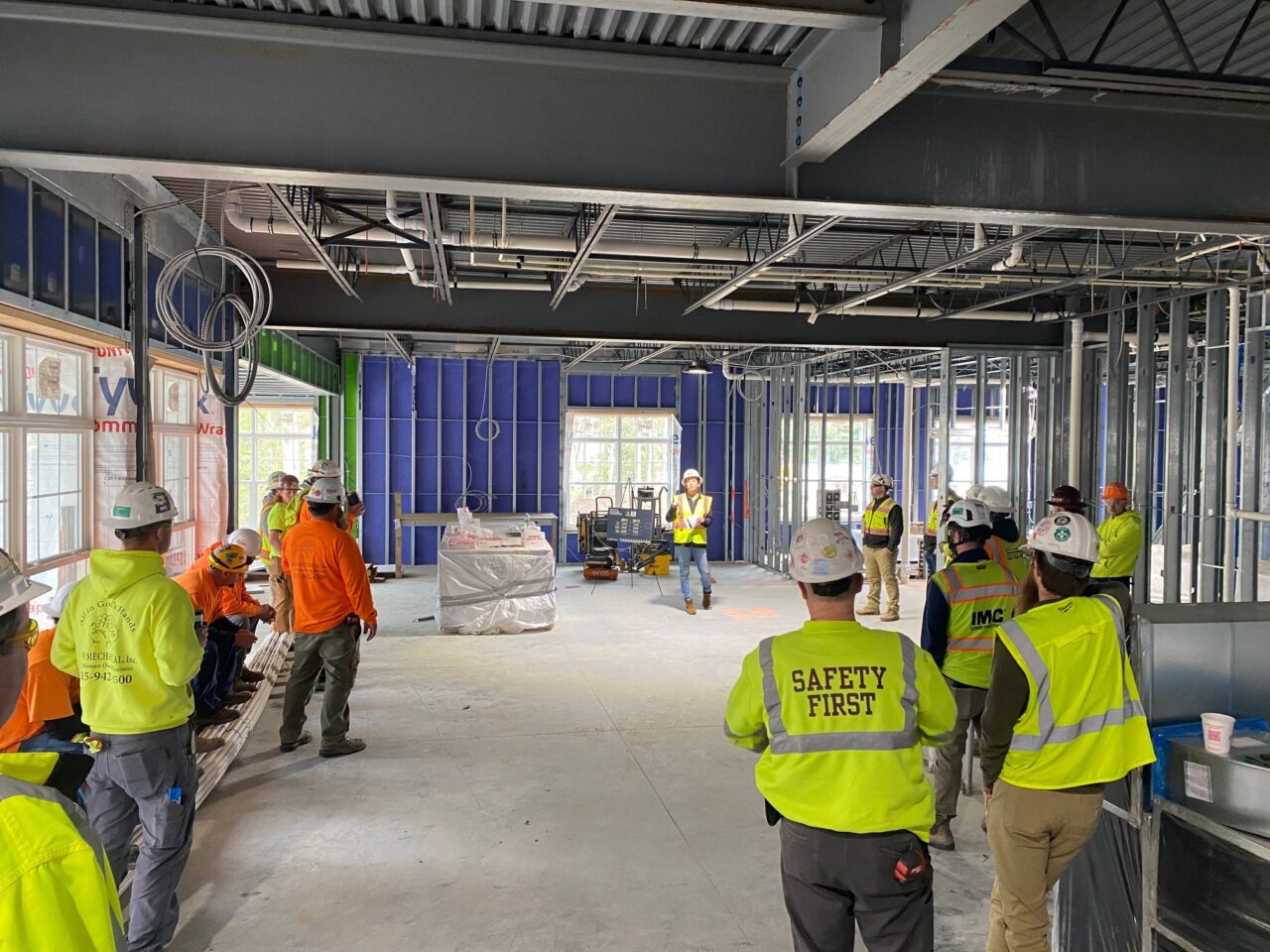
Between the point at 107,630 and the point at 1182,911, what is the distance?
4.03 metres

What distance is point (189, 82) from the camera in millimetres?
3270

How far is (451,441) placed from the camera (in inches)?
664

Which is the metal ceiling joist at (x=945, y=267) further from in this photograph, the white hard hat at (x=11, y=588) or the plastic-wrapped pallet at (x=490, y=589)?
the white hard hat at (x=11, y=588)

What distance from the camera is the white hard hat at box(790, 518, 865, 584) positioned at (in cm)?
256

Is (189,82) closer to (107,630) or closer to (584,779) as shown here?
(107,630)

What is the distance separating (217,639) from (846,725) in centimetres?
522

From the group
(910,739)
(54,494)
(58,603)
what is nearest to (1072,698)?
(910,739)

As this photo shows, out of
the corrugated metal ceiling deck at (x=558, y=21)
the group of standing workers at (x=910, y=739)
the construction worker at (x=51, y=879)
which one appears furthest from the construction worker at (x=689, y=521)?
the construction worker at (x=51, y=879)

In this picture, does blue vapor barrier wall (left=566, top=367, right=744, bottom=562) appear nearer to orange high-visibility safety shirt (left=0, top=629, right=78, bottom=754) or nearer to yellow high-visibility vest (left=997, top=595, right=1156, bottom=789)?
orange high-visibility safety shirt (left=0, top=629, right=78, bottom=754)

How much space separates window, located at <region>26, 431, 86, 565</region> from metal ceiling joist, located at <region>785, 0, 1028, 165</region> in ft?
13.7

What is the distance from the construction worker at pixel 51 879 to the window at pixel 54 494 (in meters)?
4.03

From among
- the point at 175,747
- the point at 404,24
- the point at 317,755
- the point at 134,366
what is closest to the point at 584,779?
the point at 317,755

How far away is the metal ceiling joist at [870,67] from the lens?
2.51 meters

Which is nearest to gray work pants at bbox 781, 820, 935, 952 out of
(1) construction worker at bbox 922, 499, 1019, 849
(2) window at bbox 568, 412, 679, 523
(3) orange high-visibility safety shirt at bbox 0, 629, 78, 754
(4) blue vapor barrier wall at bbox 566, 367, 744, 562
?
(1) construction worker at bbox 922, 499, 1019, 849
